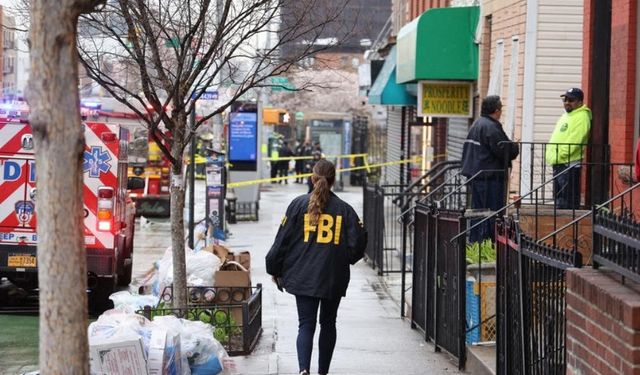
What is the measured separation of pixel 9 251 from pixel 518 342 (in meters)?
7.54

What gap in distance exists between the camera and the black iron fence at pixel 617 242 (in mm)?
5152

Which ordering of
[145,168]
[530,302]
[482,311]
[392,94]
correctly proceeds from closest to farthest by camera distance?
1. [530,302]
2. [482,311]
3. [392,94]
4. [145,168]

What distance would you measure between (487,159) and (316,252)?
455 cm

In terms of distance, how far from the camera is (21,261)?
514 inches

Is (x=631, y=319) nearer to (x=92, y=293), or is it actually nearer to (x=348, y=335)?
(x=348, y=335)

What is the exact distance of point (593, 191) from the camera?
11953 millimetres

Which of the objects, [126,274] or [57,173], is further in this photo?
[126,274]

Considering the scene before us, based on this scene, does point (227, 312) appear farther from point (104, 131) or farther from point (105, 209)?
point (104, 131)

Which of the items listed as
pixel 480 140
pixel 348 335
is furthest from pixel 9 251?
pixel 480 140

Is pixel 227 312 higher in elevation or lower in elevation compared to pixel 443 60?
lower

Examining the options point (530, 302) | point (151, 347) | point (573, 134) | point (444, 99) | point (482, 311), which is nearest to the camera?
point (530, 302)

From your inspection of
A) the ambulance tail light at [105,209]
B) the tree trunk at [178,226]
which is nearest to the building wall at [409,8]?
the ambulance tail light at [105,209]

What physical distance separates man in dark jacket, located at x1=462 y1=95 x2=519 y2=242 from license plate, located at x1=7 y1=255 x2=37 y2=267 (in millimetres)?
4991

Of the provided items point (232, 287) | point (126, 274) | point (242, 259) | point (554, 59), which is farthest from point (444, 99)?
point (232, 287)
